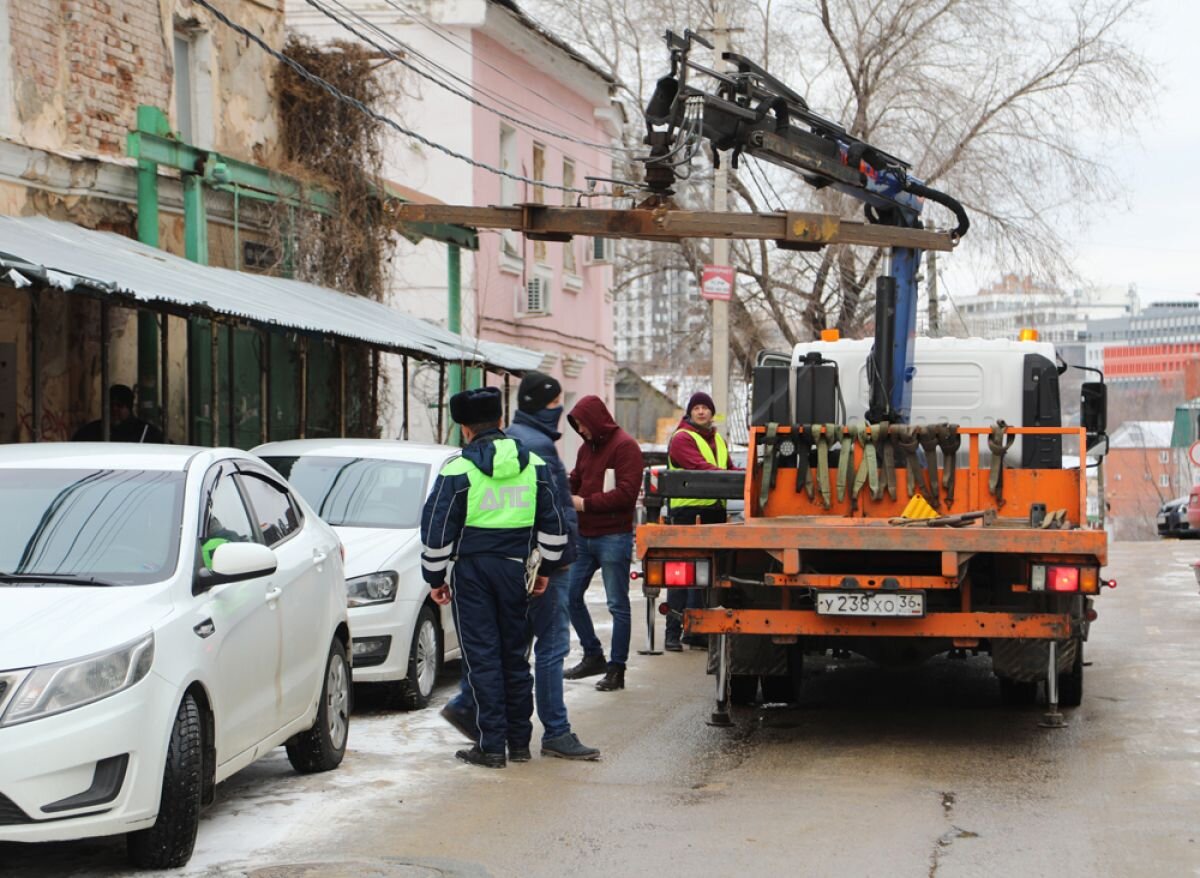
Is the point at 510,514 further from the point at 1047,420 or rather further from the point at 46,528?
the point at 1047,420

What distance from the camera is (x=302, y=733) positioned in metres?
8.05

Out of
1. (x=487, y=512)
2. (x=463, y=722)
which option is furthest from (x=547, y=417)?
(x=463, y=722)

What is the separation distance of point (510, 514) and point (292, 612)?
1.27 meters

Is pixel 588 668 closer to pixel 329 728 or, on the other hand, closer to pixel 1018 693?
pixel 1018 693

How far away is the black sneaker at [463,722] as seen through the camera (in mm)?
8688

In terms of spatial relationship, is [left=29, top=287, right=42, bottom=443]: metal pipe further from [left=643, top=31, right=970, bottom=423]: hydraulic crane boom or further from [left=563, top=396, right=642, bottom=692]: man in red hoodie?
[left=643, top=31, right=970, bottom=423]: hydraulic crane boom

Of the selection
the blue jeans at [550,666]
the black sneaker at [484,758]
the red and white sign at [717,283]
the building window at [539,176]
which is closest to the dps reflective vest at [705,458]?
the blue jeans at [550,666]

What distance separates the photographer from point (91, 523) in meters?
6.83

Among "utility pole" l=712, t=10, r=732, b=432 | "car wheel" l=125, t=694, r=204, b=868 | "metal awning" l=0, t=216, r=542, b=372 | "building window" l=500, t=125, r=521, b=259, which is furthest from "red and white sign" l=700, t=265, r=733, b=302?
"car wheel" l=125, t=694, r=204, b=868

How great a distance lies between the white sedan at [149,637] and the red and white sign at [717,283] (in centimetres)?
1569

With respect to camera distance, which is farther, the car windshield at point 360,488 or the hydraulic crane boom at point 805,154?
the hydraulic crane boom at point 805,154

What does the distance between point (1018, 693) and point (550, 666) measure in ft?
10.8

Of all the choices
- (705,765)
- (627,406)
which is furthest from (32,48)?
(627,406)

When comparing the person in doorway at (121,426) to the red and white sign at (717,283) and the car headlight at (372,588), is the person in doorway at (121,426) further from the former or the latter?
the red and white sign at (717,283)
